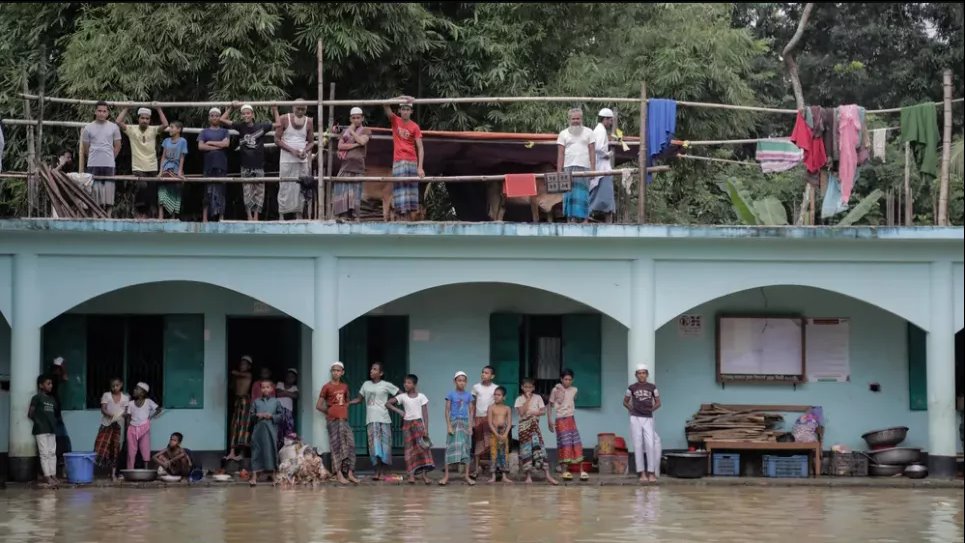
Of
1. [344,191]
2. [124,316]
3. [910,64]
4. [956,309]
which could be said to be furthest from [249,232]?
[910,64]

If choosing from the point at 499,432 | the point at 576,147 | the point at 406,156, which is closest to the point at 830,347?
the point at 576,147

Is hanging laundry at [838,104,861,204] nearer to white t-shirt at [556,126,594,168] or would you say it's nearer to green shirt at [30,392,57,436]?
white t-shirt at [556,126,594,168]

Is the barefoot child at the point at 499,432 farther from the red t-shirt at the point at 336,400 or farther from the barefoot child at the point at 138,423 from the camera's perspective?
the barefoot child at the point at 138,423

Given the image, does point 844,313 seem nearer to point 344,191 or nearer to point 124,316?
point 344,191

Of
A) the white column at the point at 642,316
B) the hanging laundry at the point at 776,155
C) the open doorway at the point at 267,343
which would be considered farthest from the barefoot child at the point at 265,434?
the hanging laundry at the point at 776,155

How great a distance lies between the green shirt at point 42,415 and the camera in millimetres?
16453

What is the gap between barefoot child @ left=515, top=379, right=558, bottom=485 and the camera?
17.0 metres

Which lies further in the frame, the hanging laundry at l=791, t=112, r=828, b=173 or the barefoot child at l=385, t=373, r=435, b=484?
the hanging laundry at l=791, t=112, r=828, b=173

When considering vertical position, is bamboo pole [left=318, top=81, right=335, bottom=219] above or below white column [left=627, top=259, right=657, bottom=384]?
above

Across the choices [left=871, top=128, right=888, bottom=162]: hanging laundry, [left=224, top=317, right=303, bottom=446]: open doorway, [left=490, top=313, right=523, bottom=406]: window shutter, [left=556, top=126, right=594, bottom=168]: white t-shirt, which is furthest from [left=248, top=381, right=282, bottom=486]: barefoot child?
[left=871, top=128, right=888, bottom=162]: hanging laundry

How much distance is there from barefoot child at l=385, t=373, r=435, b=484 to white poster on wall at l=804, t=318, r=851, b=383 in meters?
4.74

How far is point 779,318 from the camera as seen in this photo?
1845 centimetres

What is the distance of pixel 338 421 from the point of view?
16781 millimetres

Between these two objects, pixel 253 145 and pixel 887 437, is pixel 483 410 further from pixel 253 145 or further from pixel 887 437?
pixel 887 437
